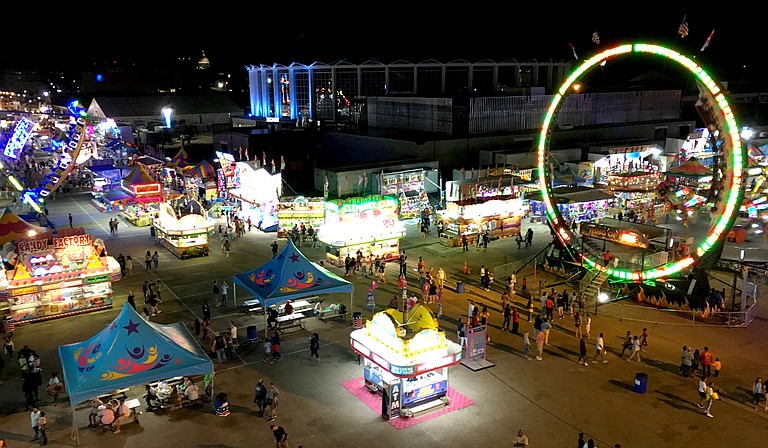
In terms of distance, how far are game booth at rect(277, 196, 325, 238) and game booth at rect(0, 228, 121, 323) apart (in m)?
12.8

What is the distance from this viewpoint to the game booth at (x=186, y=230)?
3431 centimetres

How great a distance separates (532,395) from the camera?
19078 millimetres

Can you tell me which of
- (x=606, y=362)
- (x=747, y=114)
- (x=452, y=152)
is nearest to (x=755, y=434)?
(x=606, y=362)

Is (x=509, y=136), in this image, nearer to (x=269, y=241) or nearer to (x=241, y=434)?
(x=269, y=241)

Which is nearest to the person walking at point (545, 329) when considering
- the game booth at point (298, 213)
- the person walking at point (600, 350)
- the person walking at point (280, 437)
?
the person walking at point (600, 350)

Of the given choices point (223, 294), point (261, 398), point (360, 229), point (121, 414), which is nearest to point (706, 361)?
point (261, 398)

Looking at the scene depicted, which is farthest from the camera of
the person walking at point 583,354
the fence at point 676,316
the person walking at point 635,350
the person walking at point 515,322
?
the fence at point 676,316

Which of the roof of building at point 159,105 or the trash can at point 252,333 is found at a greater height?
the roof of building at point 159,105

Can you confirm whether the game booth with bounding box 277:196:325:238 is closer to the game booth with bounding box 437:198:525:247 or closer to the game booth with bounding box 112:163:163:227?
the game booth with bounding box 437:198:525:247

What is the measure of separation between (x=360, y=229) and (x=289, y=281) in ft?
31.8

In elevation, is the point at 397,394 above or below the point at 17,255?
below

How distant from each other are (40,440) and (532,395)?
43.8 feet

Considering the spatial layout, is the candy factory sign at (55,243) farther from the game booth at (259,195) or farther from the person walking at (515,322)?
the person walking at (515,322)

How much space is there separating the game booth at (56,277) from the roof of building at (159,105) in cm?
6316
